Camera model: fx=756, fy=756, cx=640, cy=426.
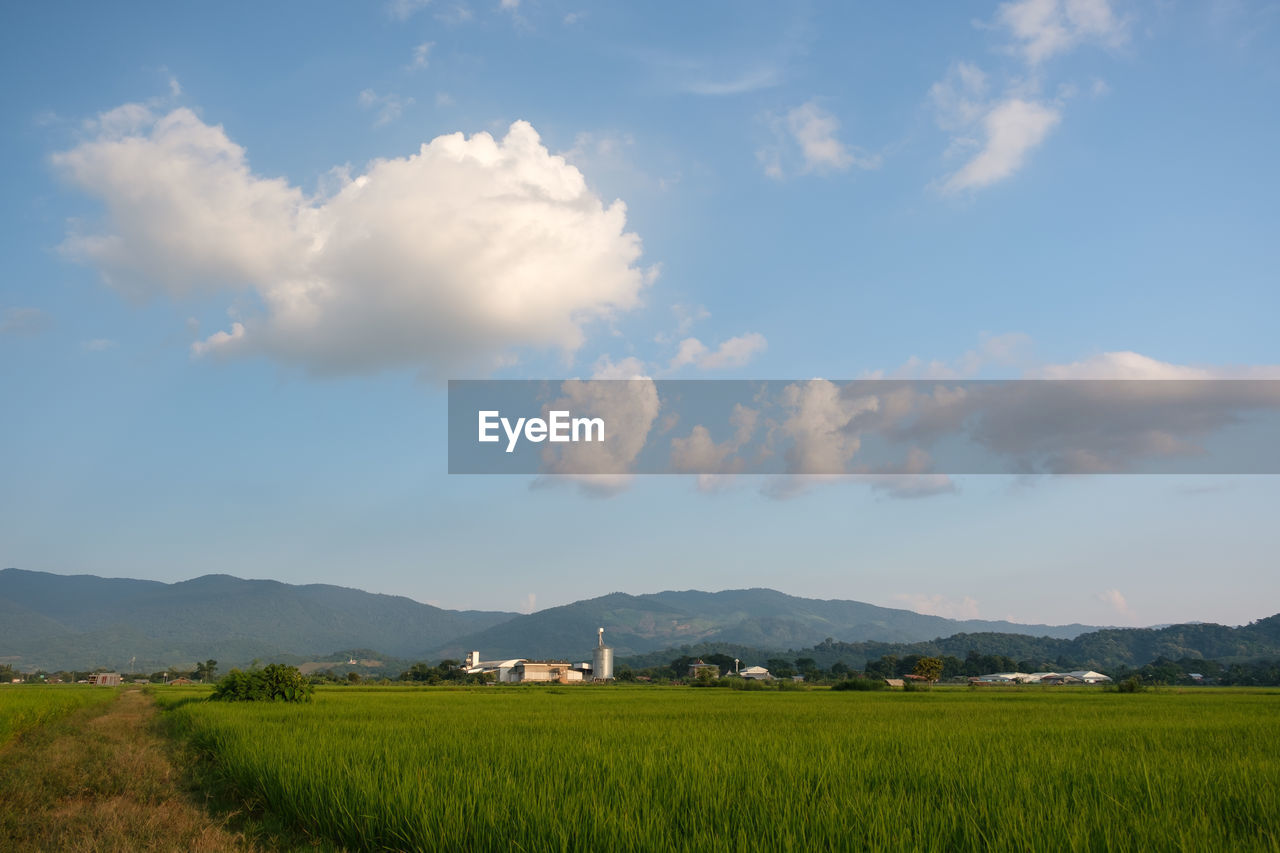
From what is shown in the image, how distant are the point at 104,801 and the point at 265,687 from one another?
2294 centimetres

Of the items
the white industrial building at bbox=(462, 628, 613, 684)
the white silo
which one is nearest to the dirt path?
the white industrial building at bbox=(462, 628, 613, 684)

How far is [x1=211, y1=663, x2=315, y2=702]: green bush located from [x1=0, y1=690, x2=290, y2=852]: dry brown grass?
12.9 meters

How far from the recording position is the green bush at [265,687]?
30141 millimetres

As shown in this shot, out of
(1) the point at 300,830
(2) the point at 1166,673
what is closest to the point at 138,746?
(1) the point at 300,830

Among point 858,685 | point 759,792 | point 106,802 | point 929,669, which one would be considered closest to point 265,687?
point 106,802

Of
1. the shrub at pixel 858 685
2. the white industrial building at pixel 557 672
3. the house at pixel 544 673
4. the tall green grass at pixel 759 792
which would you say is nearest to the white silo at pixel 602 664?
the white industrial building at pixel 557 672

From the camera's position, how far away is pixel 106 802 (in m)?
9.59

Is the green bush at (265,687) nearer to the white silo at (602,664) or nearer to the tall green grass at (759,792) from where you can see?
the tall green grass at (759,792)

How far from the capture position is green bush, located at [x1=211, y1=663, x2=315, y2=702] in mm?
30141

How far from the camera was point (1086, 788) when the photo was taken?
7.23 metres

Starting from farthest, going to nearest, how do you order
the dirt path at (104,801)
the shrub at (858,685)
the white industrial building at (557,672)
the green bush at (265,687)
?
the white industrial building at (557,672)
the shrub at (858,685)
the green bush at (265,687)
the dirt path at (104,801)

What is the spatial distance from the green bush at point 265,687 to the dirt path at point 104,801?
12915 mm

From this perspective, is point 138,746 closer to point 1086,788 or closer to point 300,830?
point 300,830

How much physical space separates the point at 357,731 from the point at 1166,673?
117756mm
